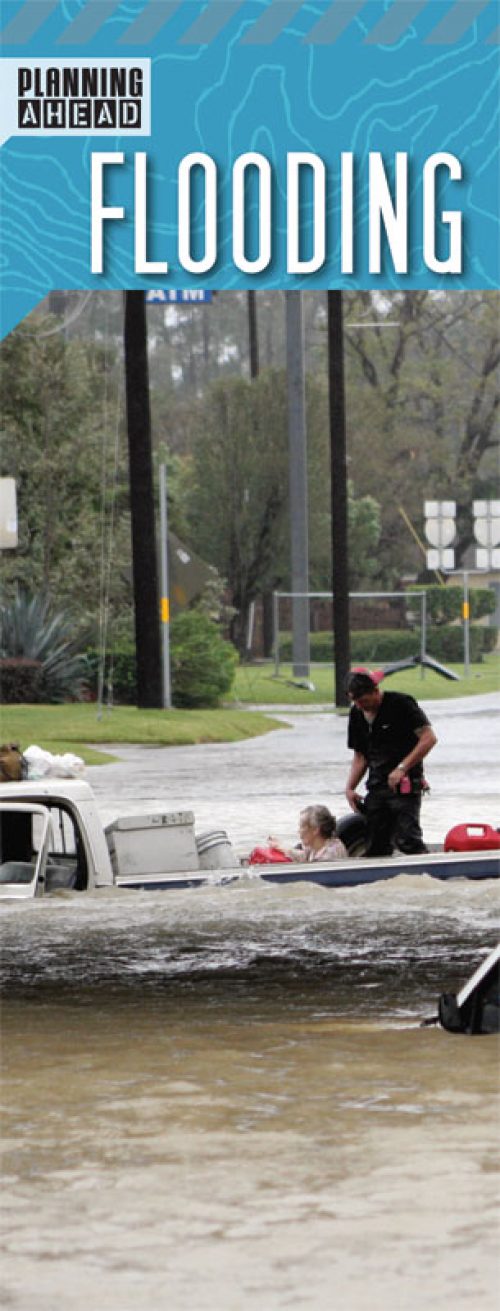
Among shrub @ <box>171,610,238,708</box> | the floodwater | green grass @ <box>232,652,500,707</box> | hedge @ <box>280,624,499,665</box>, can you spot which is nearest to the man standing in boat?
the floodwater

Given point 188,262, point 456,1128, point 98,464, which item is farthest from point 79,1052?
point 98,464

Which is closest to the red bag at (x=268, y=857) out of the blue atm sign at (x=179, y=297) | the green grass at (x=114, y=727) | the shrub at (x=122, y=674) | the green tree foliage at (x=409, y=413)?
the green grass at (x=114, y=727)

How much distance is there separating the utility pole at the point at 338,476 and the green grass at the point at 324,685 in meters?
2.45

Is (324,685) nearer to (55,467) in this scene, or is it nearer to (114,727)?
(55,467)

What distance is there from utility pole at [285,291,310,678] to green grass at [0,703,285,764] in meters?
7.80

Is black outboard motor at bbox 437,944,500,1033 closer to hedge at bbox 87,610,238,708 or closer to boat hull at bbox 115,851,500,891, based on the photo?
boat hull at bbox 115,851,500,891

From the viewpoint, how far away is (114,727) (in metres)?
30.0

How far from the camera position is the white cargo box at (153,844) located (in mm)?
11367

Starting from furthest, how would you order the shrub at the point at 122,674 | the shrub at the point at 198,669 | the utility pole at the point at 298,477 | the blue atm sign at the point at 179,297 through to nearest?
the utility pole at the point at 298,477 → the blue atm sign at the point at 179,297 → the shrub at the point at 122,674 → the shrub at the point at 198,669

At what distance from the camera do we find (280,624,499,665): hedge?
→ 51.2 metres

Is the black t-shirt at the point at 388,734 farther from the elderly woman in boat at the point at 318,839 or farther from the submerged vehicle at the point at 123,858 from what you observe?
the submerged vehicle at the point at 123,858

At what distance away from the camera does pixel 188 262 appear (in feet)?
51.7

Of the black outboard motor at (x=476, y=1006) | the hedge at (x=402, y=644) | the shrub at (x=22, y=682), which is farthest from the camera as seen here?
the hedge at (x=402, y=644)

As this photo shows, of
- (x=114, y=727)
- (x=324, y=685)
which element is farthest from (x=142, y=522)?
(x=324, y=685)
